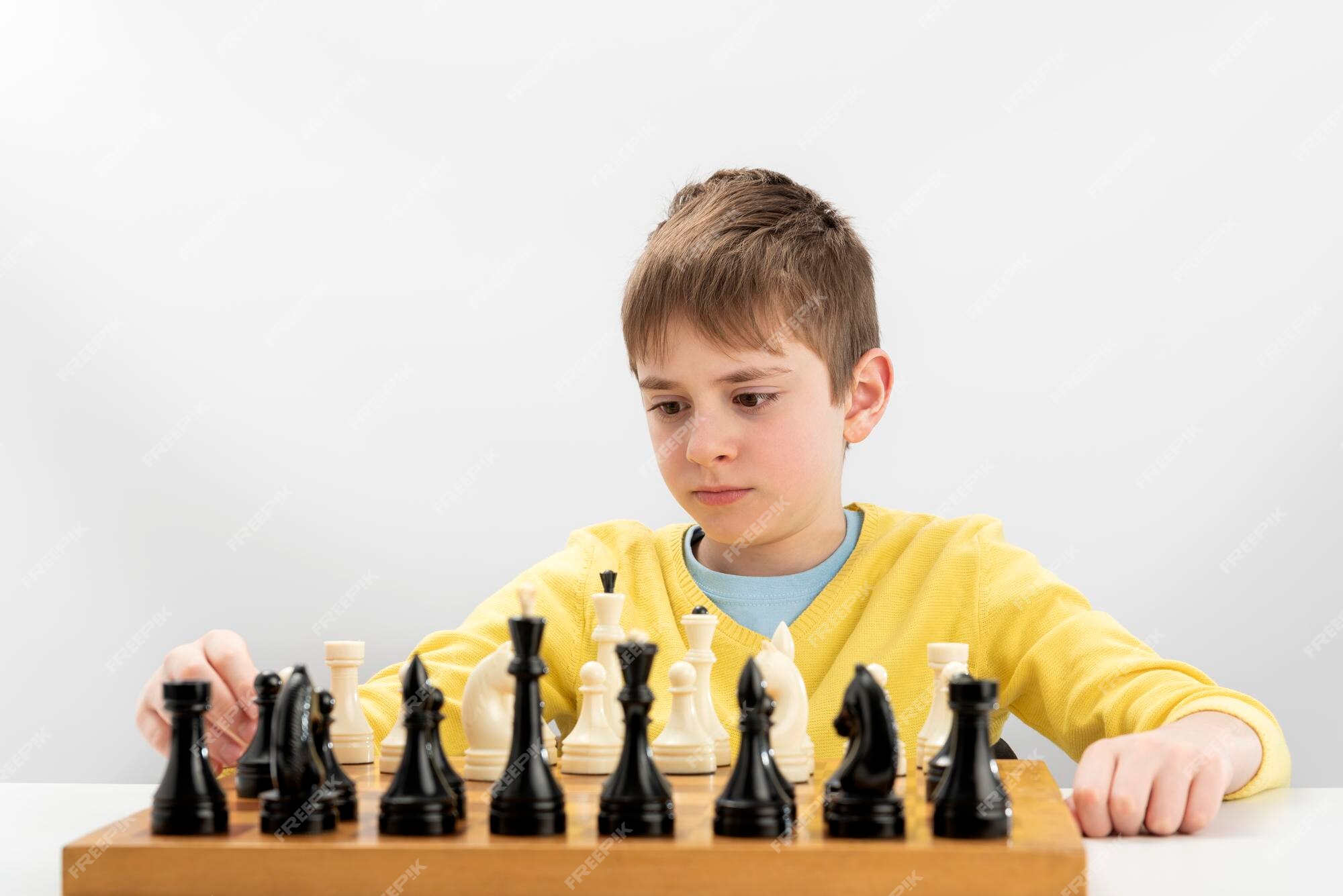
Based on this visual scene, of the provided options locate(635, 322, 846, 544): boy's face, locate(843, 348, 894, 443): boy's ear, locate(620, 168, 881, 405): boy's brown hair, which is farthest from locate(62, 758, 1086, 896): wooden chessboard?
locate(843, 348, 894, 443): boy's ear

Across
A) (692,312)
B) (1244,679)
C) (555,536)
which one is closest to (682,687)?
(692,312)

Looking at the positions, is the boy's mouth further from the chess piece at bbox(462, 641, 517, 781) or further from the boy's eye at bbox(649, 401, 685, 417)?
the chess piece at bbox(462, 641, 517, 781)

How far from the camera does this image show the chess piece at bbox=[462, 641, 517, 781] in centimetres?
120

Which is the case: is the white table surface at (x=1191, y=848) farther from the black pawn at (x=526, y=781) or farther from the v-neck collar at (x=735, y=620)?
the v-neck collar at (x=735, y=620)

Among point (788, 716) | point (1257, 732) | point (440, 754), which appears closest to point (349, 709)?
point (440, 754)

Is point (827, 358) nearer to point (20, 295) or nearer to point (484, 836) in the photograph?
point (484, 836)

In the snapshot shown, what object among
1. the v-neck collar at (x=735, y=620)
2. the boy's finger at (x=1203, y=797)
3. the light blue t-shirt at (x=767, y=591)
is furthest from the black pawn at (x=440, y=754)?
the light blue t-shirt at (x=767, y=591)

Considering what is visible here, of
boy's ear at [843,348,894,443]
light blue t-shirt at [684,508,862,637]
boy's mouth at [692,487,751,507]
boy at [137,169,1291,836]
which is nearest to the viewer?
boy at [137,169,1291,836]

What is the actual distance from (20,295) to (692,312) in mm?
1772

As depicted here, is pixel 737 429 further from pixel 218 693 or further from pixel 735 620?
pixel 218 693

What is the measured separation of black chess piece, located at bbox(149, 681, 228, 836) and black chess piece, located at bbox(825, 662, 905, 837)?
44 centimetres

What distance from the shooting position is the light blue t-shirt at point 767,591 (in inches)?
74.3

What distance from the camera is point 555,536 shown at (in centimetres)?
276

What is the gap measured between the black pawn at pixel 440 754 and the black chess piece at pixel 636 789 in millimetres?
131
